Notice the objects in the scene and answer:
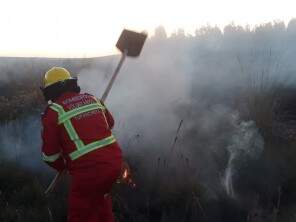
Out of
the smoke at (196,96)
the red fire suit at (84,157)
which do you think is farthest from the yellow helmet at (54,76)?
the smoke at (196,96)

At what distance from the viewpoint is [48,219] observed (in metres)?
6.54

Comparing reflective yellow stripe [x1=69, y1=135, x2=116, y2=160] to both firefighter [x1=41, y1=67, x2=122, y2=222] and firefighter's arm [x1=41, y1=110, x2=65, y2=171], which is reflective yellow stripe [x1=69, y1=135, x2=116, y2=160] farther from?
firefighter's arm [x1=41, y1=110, x2=65, y2=171]

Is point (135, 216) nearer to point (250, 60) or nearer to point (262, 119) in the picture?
point (262, 119)

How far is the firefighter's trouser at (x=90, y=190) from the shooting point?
518cm

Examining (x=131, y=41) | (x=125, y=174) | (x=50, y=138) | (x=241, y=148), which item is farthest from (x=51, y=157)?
(x=241, y=148)

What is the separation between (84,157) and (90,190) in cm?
31

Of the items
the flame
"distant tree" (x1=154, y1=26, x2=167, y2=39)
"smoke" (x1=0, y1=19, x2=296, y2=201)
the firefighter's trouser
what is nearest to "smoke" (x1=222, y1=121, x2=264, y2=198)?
"smoke" (x1=0, y1=19, x2=296, y2=201)

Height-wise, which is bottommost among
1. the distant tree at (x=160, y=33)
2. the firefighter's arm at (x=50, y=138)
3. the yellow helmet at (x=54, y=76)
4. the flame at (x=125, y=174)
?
the distant tree at (x=160, y=33)

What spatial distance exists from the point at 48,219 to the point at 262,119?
328 centimetres

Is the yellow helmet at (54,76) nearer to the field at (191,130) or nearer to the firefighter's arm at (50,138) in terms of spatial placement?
the firefighter's arm at (50,138)

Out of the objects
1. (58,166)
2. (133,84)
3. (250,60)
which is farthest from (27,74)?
(58,166)

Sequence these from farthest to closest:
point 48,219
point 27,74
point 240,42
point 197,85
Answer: point 27,74, point 240,42, point 197,85, point 48,219

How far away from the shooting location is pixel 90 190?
5.21 m

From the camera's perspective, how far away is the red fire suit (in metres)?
5.18
